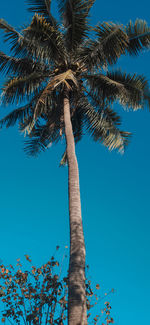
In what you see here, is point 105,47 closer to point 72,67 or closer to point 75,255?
point 72,67

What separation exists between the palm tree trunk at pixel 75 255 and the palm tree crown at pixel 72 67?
9.38 feet

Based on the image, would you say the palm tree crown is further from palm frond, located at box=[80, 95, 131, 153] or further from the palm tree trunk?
the palm tree trunk

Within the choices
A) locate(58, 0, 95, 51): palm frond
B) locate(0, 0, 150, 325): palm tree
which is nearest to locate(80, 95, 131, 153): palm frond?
locate(0, 0, 150, 325): palm tree

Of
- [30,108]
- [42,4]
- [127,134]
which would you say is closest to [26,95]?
[30,108]

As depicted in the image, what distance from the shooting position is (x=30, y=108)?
1217 centimetres

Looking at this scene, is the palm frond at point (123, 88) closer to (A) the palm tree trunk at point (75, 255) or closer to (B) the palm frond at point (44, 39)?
(B) the palm frond at point (44, 39)

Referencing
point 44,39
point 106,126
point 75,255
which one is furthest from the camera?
point 106,126

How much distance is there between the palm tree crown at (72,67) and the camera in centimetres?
1062

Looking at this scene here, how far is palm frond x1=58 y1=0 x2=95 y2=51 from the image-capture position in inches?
428

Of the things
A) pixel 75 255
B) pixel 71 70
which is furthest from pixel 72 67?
pixel 75 255

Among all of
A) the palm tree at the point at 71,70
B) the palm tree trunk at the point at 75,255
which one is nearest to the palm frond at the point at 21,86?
the palm tree at the point at 71,70

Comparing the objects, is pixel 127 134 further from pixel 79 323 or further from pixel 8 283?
pixel 79 323

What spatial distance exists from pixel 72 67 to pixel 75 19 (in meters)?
1.50

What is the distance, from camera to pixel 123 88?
36.0 ft
